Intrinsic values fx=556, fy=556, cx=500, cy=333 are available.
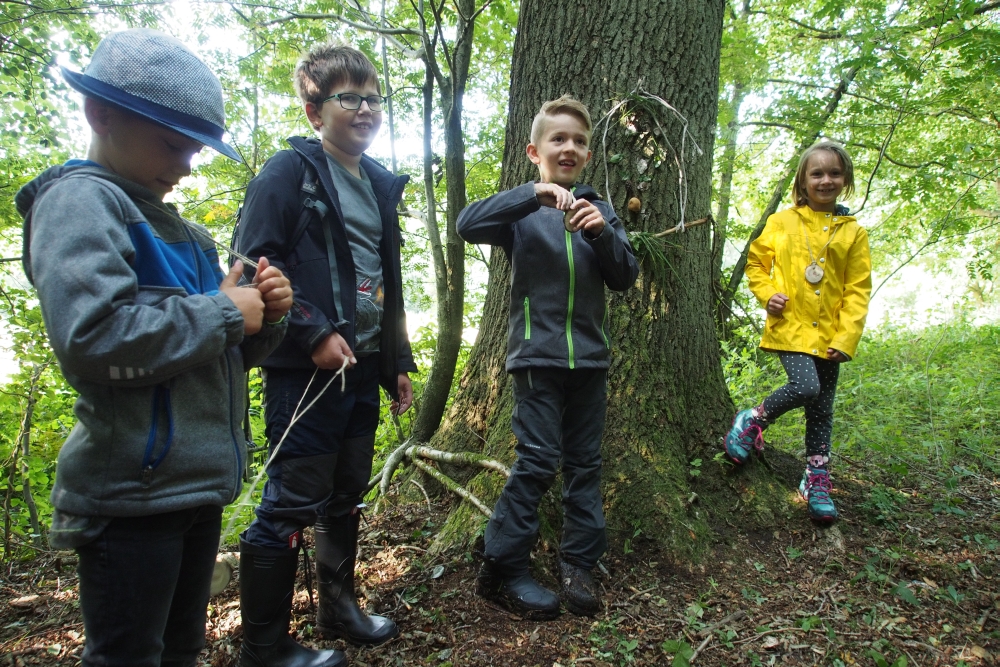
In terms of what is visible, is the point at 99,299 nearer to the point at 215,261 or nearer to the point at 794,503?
the point at 215,261

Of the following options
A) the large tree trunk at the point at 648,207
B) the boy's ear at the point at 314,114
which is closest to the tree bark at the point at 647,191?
the large tree trunk at the point at 648,207

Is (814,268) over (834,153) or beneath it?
beneath

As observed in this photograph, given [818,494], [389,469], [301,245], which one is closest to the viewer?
[301,245]

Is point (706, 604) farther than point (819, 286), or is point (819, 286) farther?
point (819, 286)

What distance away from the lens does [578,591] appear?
7.19ft

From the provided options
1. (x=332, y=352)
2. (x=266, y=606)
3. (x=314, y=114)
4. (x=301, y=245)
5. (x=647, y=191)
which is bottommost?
(x=266, y=606)

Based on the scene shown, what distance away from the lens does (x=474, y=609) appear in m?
2.20

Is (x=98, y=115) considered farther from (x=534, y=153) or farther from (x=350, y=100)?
(x=534, y=153)

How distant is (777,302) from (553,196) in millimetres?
1495

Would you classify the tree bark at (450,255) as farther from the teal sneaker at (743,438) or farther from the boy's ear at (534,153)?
the teal sneaker at (743,438)

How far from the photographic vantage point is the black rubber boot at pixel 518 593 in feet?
6.99

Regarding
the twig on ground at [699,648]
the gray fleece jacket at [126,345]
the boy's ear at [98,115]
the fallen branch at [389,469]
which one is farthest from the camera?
the fallen branch at [389,469]

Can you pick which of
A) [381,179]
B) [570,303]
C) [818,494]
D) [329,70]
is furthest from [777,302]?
[329,70]

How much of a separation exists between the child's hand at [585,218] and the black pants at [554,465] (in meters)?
0.58
